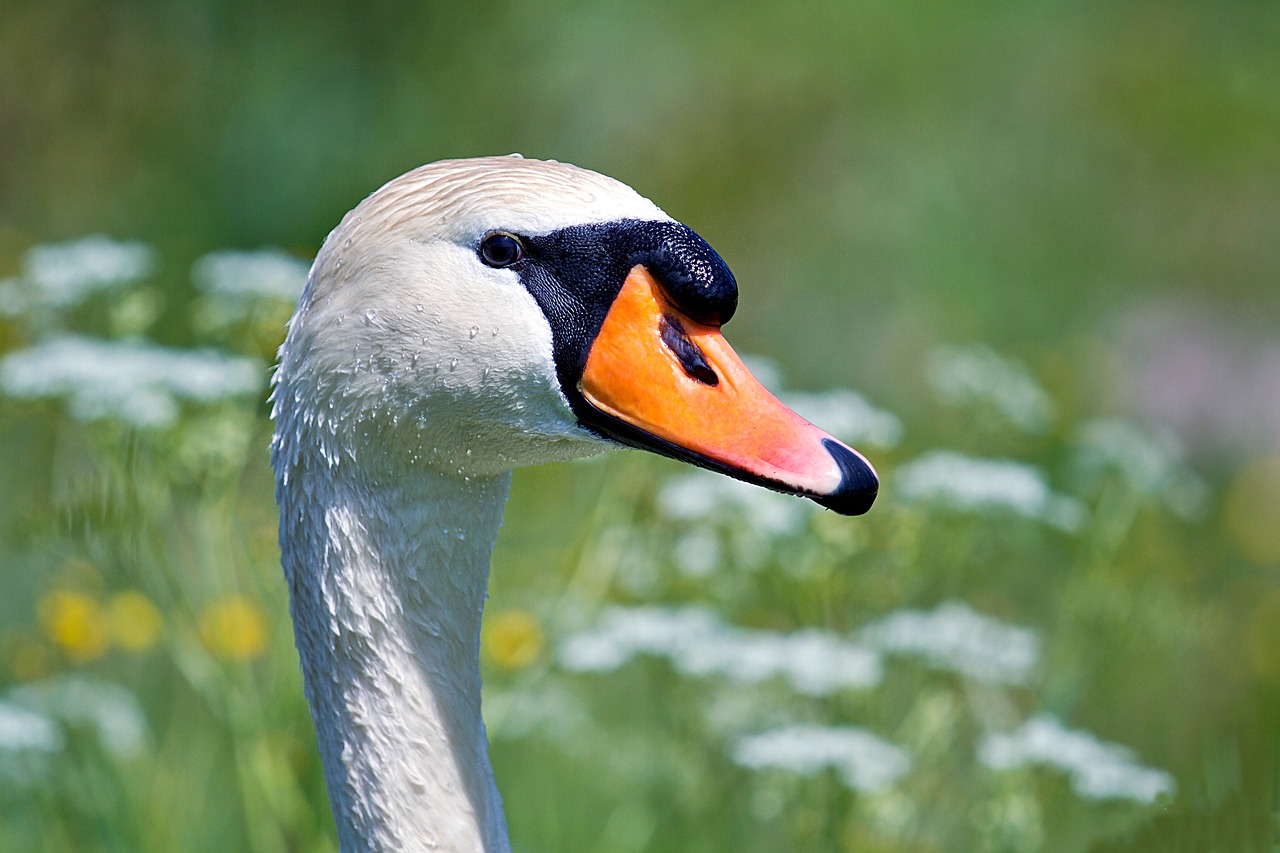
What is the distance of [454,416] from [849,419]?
1.32 metres

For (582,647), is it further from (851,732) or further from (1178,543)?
(1178,543)

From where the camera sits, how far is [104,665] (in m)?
3.70

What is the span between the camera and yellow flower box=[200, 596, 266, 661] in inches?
102

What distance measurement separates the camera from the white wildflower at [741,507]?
280cm

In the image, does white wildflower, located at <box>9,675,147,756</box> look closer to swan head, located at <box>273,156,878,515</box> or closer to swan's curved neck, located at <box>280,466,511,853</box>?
swan's curved neck, located at <box>280,466,511,853</box>

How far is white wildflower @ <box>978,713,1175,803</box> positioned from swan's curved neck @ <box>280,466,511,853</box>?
1.02 meters

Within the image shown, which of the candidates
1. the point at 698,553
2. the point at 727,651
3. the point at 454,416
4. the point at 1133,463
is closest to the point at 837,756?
the point at 727,651

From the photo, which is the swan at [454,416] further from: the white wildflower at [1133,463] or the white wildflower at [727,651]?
the white wildflower at [1133,463]

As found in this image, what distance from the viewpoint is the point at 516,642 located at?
292 centimetres

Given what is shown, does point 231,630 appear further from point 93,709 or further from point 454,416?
point 454,416

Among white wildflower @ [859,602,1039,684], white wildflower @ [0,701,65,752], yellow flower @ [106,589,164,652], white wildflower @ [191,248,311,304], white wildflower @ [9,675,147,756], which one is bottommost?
white wildflower @ [0,701,65,752]

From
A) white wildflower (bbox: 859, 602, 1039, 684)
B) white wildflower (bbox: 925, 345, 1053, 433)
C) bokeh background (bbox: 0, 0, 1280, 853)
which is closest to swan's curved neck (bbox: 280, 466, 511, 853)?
bokeh background (bbox: 0, 0, 1280, 853)

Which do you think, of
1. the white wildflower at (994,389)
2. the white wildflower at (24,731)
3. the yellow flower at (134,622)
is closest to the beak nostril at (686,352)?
the white wildflower at (24,731)

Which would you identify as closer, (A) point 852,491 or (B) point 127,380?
(A) point 852,491
